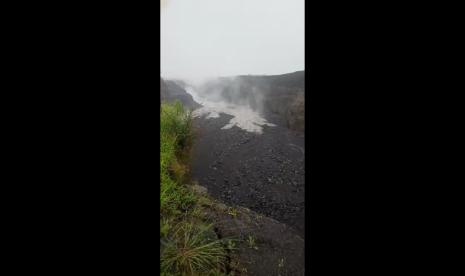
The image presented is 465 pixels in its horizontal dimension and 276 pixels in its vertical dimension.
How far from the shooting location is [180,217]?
7.74ft

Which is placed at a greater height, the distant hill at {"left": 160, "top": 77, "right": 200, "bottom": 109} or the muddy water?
the distant hill at {"left": 160, "top": 77, "right": 200, "bottom": 109}

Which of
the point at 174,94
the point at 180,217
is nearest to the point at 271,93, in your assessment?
the point at 174,94

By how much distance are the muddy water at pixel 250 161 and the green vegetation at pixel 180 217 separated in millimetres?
142

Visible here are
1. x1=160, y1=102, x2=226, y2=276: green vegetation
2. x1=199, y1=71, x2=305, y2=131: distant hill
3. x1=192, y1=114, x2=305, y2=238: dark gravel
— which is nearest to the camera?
x1=160, y1=102, x2=226, y2=276: green vegetation

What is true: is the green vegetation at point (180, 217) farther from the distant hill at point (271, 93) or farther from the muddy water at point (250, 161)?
the distant hill at point (271, 93)

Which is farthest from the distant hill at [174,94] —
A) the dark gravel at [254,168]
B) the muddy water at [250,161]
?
the dark gravel at [254,168]

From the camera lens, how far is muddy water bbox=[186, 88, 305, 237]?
2.57 m

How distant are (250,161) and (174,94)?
3.20ft

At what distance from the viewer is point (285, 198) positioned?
257 cm

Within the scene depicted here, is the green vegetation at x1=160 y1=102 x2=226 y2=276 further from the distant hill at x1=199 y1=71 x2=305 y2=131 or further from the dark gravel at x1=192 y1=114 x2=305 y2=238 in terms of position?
the distant hill at x1=199 y1=71 x2=305 y2=131

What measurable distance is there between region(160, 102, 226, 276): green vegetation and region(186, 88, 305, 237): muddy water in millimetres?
142

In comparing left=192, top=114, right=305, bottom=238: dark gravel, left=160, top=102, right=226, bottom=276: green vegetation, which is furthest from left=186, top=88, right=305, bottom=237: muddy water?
left=160, top=102, right=226, bottom=276: green vegetation
